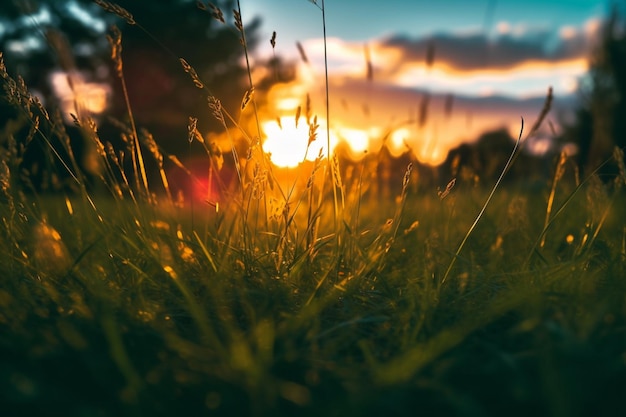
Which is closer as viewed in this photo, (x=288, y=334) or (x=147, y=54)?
(x=288, y=334)

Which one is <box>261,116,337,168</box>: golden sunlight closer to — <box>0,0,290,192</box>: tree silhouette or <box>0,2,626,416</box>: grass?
<box>0,2,626,416</box>: grass

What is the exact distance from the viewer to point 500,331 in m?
1.21

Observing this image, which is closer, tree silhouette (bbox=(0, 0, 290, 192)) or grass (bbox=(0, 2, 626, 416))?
grass (bbox=(0, 2, 626, 416))

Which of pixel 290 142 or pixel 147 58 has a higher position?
pixel 147 58

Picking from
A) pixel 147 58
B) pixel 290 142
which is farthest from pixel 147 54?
pixel 290 142

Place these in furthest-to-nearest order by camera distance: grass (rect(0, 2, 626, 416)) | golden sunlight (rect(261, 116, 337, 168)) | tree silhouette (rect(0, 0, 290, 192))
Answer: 1. tree silhouette (rect(0, 0, 290, 192))
2. golden sunlight (rect(261, 116, 337, 168))
3. grass (rect(0, 2, 626, 416))

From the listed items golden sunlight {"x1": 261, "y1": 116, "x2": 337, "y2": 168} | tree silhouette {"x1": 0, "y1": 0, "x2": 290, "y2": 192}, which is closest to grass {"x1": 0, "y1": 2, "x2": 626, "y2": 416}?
golden sunlight {"x1": 261, "y1": 116, "x2": 337, "y2": 168}

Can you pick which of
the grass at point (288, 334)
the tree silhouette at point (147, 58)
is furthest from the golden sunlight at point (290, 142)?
the tree silhouette at point (147, 58)

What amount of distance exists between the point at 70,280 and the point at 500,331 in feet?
3.77

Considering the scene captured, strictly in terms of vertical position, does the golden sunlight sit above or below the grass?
above

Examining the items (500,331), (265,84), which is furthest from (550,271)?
(265,84)

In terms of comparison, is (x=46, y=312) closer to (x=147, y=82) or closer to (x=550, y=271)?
(x=550, y=271)

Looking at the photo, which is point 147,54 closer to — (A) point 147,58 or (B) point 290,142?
(A) point 147,58

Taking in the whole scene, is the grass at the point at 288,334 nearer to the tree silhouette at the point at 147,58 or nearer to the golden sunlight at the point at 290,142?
the golden sunlight at the point at 290,142
